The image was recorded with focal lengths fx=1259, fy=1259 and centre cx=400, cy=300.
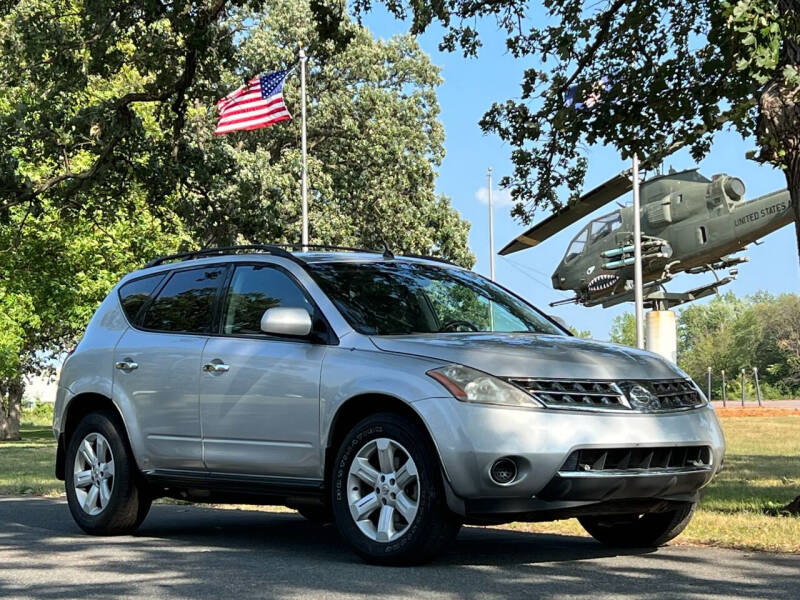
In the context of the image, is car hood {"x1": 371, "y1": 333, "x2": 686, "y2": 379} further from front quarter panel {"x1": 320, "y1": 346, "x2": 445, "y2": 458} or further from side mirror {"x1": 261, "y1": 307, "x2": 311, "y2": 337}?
side mirror {"x1": 261, "y1": 307, "x2": 311, "y2": 337}

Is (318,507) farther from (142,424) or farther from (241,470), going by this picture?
(142,424)

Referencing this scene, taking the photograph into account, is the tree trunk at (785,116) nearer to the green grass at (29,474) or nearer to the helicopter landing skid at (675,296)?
the green grass at (29,474)

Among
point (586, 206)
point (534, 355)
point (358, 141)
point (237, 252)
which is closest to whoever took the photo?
point (534, 355)

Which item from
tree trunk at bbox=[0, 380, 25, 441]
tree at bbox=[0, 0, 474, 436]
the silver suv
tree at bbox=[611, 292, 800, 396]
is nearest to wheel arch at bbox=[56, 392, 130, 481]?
the silver suv

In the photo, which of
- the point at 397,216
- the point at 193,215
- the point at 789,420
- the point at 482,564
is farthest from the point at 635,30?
the point at 397,216

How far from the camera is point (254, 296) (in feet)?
27.1

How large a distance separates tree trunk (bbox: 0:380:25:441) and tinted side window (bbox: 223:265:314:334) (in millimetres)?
41804

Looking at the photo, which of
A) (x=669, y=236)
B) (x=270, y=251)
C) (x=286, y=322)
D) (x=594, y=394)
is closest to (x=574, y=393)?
(x=594, y=394)

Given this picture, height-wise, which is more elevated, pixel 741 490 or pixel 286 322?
pixel 286 322

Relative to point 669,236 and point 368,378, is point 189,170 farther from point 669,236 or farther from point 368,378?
point 669,236

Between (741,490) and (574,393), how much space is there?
23.3 ft

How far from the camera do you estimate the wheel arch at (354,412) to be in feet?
22.9

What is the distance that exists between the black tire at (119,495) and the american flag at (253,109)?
67.5 ft

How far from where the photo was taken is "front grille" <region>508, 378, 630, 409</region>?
6.62 metres
